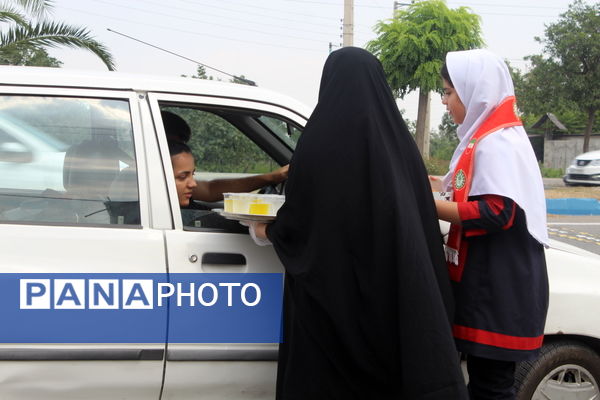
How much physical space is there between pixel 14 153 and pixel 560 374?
7.84 ft

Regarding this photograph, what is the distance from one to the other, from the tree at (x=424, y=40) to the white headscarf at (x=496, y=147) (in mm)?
14634

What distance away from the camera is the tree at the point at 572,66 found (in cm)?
2623

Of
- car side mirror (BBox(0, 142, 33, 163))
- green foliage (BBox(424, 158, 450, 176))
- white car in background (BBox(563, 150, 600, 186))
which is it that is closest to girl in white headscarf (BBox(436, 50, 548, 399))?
car side mirror (BBox(0, 142, 33, 163))

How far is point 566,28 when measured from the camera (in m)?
26.8

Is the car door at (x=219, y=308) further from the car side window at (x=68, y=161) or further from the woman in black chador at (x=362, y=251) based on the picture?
the woman in black chador at (x=362, y=251)

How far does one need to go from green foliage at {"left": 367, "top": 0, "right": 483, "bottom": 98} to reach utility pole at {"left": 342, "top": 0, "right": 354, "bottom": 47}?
3473 millimetres

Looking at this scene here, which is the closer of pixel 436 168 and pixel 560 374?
pixel 560 374

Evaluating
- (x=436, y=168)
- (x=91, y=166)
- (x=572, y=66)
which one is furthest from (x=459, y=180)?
(x=572, y=66)

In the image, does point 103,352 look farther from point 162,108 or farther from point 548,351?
point 548,351

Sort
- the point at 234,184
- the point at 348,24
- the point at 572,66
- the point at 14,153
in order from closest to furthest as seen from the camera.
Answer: the point at 14,153
the point at 234,184
the point at 348,24
the point at 572,66

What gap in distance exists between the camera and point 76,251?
2176 mm

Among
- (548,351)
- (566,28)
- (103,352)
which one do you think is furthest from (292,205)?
(566,28)

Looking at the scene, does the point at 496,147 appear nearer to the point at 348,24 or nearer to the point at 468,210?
the point at 468,210

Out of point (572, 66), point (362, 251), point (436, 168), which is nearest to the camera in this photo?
point (362, 251)
